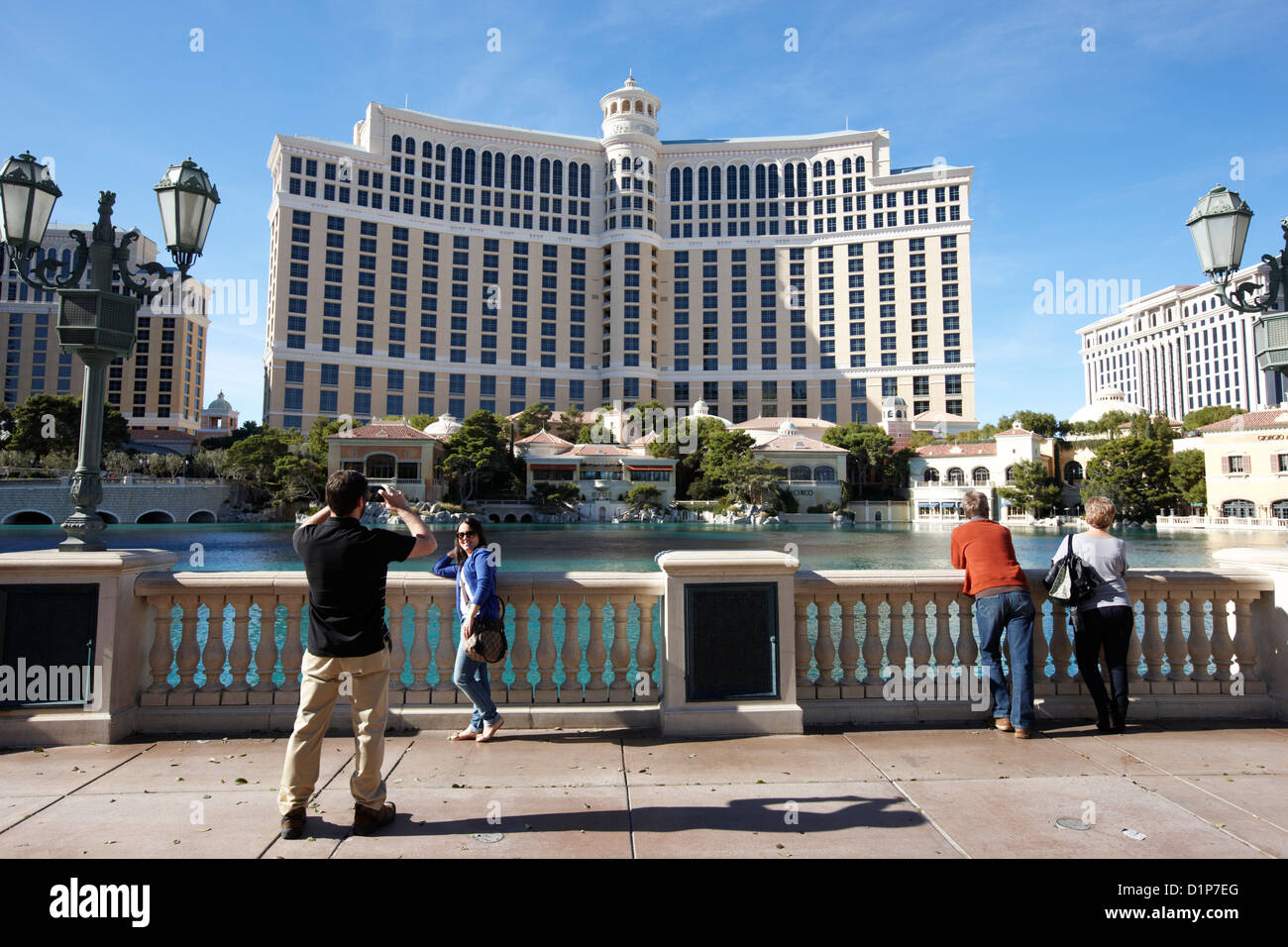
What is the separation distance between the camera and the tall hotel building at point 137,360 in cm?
11750

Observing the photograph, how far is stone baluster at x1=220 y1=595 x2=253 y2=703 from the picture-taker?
19.0 ft

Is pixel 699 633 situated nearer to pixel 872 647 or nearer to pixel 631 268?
pixel 872 647

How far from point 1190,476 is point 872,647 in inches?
3272

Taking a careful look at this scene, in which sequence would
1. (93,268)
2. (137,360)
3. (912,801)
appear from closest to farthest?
(912,801) < (93,268) < (137,360)

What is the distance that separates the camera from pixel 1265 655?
6246 millimetres

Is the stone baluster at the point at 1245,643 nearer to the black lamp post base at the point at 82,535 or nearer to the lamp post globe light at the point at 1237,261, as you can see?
the lamp post globe light at the point at 1237,261

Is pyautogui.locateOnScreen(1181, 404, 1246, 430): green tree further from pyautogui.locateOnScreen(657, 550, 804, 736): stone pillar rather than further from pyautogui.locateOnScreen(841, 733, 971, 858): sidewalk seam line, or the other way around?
pyautogui.locateOnScreen(841, 733, 971, 858): sidewalk seam line

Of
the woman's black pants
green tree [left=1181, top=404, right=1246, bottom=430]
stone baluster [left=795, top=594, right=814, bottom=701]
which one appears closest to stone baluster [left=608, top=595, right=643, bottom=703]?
stone baluster [left=795, top=594, right=814, bottom=701]

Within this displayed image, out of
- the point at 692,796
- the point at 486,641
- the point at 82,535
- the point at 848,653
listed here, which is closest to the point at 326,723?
the point at 486,641

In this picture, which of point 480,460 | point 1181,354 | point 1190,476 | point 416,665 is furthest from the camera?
point 1181,354

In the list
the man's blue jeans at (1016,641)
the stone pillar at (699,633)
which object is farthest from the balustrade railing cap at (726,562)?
the man's blue jeans at (1016,641)

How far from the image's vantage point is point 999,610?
567 centimetres
